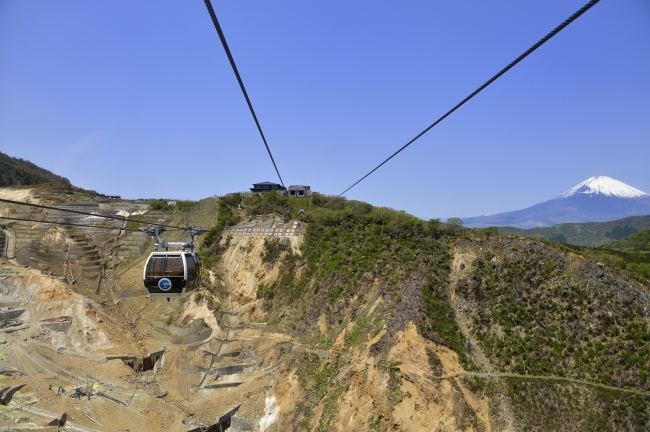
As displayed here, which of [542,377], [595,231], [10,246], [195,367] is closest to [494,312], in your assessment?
[542,377]

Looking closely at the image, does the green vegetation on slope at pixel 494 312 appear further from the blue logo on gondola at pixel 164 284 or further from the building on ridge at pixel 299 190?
the building on ridge at pixel 299 190

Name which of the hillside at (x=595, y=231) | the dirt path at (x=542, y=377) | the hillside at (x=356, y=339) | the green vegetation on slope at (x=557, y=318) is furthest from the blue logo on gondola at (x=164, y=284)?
the hillside at (x=595, y=231)

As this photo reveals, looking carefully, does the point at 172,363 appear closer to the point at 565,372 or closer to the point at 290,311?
the point at 290,311

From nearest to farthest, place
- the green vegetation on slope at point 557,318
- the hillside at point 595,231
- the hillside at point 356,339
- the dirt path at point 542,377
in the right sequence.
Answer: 1. the dirt path at point 542,377
2. the green vegetation on slope at point 557,318
3. the hillside at point 356,339
4. the hillside at point 595,231

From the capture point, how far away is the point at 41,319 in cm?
3709

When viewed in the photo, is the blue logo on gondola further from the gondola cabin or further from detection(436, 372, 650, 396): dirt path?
detection(436, 372, 650, 396): dirt path

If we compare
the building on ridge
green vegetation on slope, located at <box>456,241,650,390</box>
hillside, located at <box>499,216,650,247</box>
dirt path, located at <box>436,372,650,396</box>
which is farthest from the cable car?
hillside, located at <box>499,216,650,247</box>

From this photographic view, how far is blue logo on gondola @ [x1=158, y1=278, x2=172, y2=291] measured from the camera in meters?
15.9

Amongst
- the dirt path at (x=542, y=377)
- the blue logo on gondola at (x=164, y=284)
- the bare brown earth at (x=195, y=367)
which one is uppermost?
the blue logo on gondola at (x=164, y=284)

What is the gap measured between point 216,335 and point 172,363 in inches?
Result: 163

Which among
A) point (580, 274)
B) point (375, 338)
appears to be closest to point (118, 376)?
point (375, 338)

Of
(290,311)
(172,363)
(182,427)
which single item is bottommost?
(182,427)

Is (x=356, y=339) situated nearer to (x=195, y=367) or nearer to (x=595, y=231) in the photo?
(x=195, y=367)

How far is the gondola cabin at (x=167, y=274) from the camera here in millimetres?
15883
